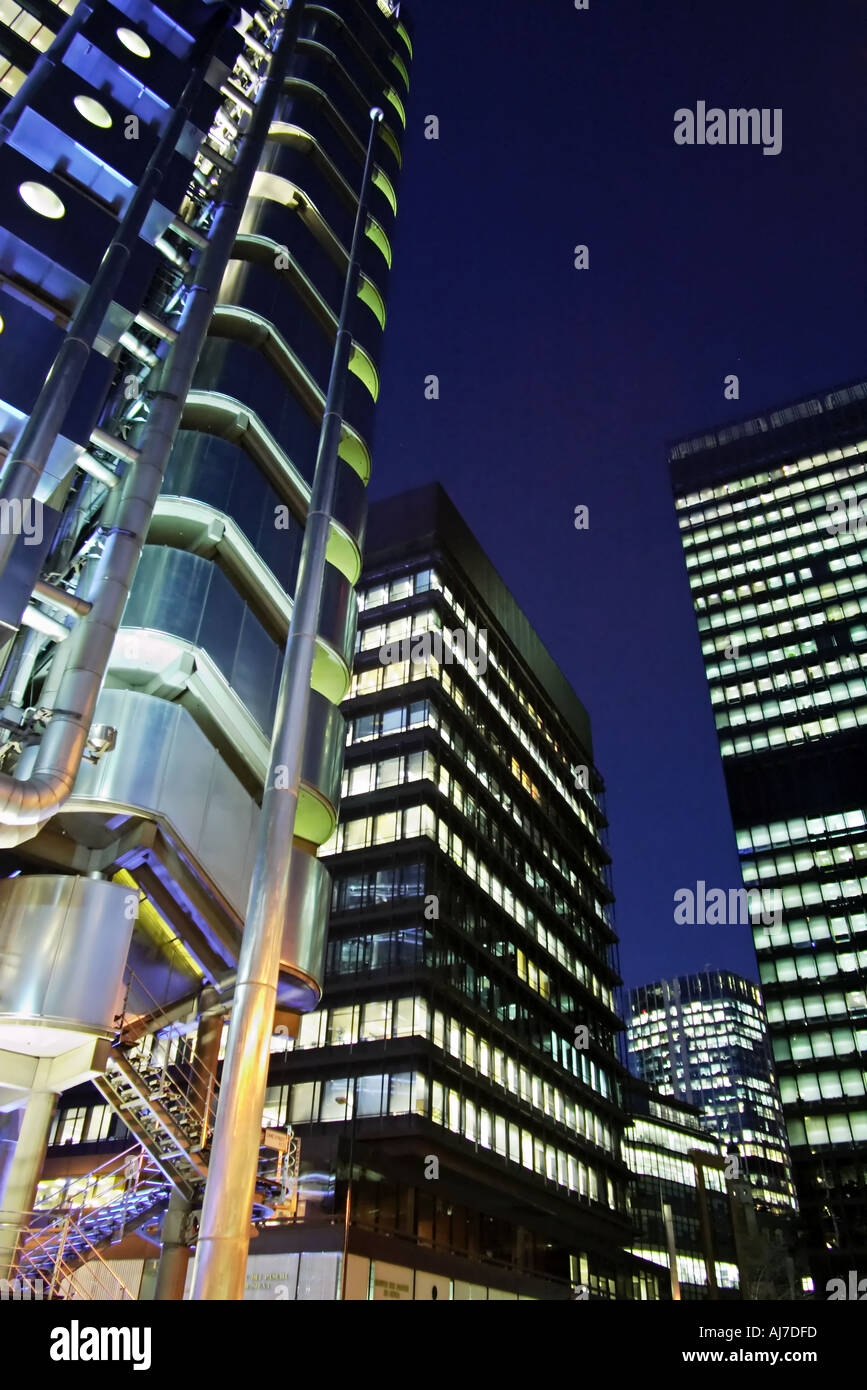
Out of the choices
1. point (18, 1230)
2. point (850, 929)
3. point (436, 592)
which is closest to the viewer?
point (18, 1230)

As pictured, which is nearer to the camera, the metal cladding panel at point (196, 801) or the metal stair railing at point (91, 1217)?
the metal stair railing at point (91, 1217)

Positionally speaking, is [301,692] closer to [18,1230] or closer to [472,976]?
[18,1230]

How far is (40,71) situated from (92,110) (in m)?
1.36

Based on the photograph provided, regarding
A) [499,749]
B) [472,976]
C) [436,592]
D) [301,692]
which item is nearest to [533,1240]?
[472,976]

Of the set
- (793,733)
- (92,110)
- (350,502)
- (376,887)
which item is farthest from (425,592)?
(793,733)

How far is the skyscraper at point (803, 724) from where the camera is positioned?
296 ft

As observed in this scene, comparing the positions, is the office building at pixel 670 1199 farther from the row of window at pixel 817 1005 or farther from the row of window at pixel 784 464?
the row of window at pixel 784 464

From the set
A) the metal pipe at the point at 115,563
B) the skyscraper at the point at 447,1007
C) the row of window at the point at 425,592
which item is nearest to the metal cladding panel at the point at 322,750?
the metal pipe at the point at 115,563

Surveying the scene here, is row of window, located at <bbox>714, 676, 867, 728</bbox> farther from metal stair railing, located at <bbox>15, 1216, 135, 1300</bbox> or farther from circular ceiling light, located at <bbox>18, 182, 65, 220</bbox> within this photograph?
circular ceiling light, located at <bbox>18, 182, 65, 220</bbox>

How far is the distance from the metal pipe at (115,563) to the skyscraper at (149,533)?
5cm

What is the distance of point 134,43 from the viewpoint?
2486 centimetres
